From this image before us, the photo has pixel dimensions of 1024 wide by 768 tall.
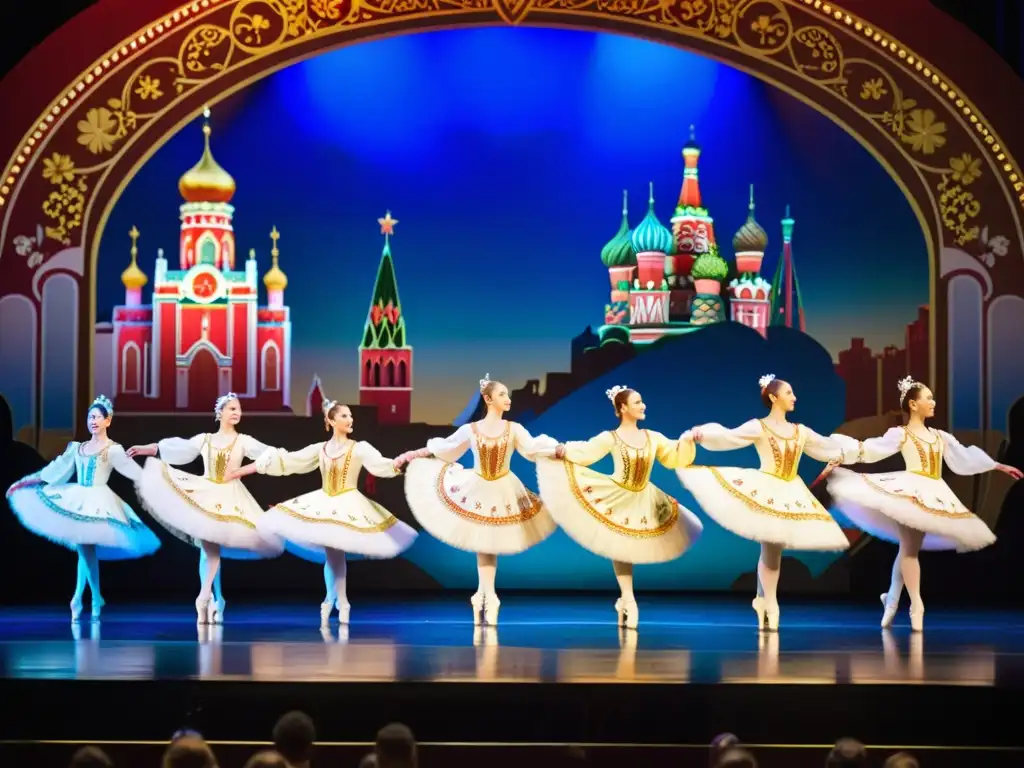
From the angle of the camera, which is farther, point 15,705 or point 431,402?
point 431,402

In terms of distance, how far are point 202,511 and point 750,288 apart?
381 centimetres

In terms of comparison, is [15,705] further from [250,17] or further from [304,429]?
[250,17]

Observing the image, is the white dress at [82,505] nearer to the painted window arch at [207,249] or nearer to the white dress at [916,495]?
the painted window arch at [207,249]

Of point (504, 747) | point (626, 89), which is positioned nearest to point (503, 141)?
point (626, 89)

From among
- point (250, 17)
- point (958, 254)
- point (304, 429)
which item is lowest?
point (304, 429)

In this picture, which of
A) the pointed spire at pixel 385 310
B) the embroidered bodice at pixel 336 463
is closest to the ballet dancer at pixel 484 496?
the embroidered bodice at pixel 336 463

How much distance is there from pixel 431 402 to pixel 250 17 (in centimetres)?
266

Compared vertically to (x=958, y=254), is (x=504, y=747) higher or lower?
lower

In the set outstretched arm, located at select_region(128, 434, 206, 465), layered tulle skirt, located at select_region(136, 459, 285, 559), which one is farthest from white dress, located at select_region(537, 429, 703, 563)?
outstretched arm, located at select_region(128, 434, 206, 465)

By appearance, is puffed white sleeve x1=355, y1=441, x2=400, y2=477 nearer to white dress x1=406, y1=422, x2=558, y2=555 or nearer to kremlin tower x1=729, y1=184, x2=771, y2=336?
white dress x1=406, y1=422, x2=558, y2=555

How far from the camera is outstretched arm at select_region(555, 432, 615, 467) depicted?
795cm

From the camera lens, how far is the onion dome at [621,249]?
10.1 meters

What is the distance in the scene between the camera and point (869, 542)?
1010 centimetres

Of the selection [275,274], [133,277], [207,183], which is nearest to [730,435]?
[275,274]
